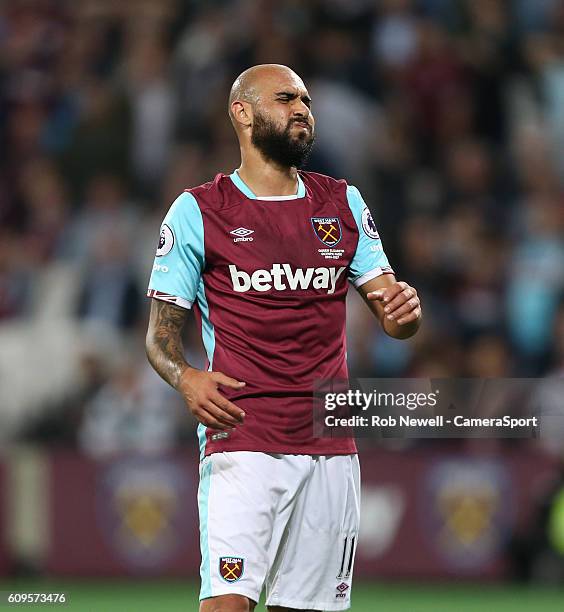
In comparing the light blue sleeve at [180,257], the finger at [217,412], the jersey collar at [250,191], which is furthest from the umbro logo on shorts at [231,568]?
the jersey collar at [250,191]

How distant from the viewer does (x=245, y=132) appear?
5383 mm

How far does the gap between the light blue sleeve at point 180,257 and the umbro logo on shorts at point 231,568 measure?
3.05ft

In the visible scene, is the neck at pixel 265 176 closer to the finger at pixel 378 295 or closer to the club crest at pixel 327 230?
the club crest at pixel 327 230

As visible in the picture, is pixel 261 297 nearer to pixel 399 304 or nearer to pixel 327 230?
pixel 327 230

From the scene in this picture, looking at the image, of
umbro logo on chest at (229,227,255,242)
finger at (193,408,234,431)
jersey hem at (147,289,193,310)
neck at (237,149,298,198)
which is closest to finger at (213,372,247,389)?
finger at (193,408,234,431)

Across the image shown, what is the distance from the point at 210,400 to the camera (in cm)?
482

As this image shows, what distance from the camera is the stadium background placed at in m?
10.0

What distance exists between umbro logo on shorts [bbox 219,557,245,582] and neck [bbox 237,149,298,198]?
134 centimetres

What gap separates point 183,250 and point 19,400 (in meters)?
5.31

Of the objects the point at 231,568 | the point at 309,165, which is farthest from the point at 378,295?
the point at 309,165

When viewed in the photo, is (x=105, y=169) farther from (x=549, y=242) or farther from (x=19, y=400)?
(x=549, y=242)

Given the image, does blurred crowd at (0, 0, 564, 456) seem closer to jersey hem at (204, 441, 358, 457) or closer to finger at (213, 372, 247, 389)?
jersey hem at (204, 441, 358, 457)

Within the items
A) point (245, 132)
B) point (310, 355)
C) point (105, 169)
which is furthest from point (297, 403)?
point (105, 169)

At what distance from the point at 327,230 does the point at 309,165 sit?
5916 millimetres
